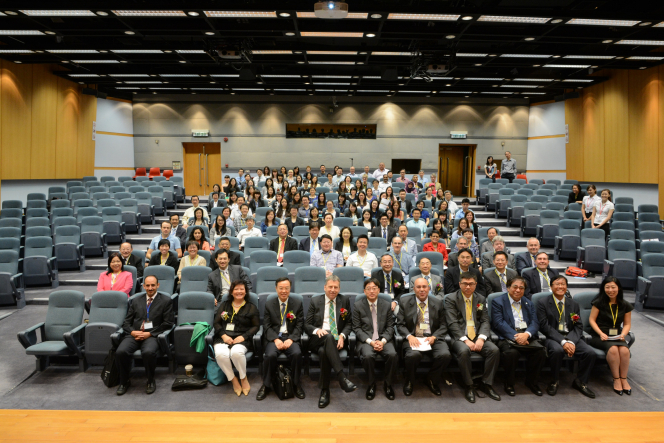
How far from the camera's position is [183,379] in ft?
13.1

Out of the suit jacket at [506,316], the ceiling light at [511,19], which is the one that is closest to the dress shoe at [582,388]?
the suit jacket at [506,316]

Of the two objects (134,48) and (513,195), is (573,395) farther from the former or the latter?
(134,48)

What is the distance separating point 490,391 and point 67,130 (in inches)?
461

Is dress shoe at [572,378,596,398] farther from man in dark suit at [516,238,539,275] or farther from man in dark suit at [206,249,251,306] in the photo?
man in dark suit at [206,249,251,306]

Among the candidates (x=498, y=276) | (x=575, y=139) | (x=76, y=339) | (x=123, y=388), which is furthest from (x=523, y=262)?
(x=575, y=139)

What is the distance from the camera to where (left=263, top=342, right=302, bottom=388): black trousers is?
3.89m

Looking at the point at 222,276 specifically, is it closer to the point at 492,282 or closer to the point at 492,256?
the point at 492,282

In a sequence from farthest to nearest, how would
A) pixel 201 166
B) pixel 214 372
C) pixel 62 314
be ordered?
1. pixel 201 166
2. pixel 62 314
3. pixel 214 372

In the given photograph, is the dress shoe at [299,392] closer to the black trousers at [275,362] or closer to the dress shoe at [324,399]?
the black trousers at [275,362]

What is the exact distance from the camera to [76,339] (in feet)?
13.8

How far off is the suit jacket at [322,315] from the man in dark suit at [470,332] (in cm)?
98

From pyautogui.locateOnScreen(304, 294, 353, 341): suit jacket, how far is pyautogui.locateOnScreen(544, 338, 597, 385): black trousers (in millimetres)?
1907

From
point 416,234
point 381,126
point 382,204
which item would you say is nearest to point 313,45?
point 382,204

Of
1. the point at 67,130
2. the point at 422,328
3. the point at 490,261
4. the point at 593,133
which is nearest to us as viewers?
the point at 422,328
